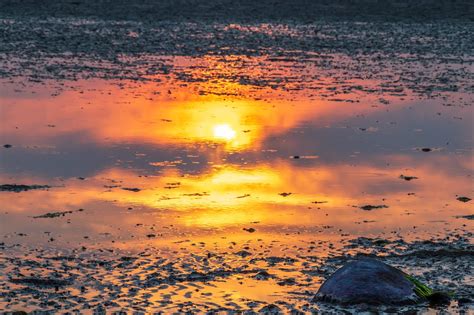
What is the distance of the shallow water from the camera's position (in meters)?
11.2

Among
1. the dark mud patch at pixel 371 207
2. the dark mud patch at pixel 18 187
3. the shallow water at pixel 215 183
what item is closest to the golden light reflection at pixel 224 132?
the shallow water at pixel 215 183

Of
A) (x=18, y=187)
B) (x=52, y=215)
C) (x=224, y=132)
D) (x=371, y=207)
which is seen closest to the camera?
(x=52, y=215)

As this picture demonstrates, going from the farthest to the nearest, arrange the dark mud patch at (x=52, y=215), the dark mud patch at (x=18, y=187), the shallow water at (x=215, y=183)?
the dark mud patch at (x=18, y=187)
the dark mud patch at (x=52, y=215)
the shallow water at (x=215, y=183)

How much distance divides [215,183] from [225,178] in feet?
1.22

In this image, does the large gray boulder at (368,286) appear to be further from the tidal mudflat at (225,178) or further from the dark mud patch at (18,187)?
the dark mud patch at (18,187)

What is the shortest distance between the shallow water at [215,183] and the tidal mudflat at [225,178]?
0.13 feet

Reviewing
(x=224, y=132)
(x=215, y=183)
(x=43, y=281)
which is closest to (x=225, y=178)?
(x=215, y=183)

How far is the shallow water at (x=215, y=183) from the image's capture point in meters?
11.2

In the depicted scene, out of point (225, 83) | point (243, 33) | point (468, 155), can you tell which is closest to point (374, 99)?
point (225, 83)

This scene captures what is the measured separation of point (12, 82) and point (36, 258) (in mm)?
13453

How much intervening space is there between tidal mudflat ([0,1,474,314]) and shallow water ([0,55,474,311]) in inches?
1.6

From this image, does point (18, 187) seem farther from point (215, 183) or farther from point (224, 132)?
point (224, 132)

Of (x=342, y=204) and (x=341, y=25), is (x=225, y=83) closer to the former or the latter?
(x=342, y=204)

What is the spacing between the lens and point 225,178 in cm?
1555
